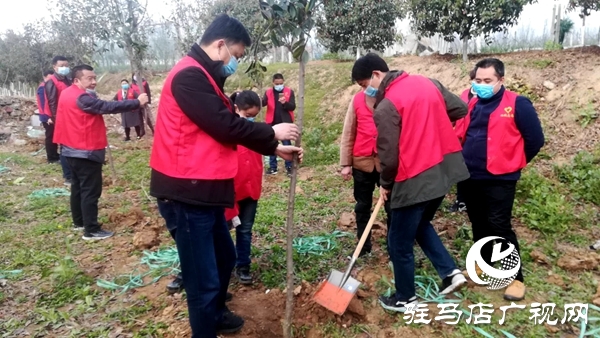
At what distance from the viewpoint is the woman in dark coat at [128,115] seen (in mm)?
10188

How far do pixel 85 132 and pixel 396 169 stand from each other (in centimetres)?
334

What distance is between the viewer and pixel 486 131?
3.00 metres

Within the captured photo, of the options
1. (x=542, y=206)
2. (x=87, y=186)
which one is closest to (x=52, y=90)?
(x=87, y=186)

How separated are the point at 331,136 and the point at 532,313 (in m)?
6.66

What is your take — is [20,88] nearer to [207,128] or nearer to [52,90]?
[52,90]

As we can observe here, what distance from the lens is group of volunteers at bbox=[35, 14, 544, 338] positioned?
206 cm

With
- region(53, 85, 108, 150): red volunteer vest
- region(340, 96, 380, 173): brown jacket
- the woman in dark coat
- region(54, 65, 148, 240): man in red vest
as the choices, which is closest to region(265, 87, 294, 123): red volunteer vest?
region(54, 65, 148, 240): man in red vest

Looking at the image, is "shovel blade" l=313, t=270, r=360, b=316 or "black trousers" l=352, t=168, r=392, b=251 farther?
"black trousers" l=352, t=168, r=392, b=251

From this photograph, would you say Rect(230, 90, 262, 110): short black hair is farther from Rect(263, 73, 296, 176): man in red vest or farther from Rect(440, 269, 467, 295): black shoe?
Rect(263, 73, 296, 176): man in red vest

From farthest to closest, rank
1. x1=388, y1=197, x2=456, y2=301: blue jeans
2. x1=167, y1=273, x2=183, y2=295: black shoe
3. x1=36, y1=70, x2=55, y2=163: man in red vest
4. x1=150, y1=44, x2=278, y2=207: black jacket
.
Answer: x1=36, y1=70, x2=55, y2=163: man in red vest, x1=167, y1=273, x2=183, y2=295: black shoe, x1=388, y1=197, x2=456, y2=301: blue jeans, x1=150, y1=44, x2=278, y2=207: black jacket

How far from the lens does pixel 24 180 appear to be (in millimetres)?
7289

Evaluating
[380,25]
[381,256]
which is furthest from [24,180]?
[380,25]

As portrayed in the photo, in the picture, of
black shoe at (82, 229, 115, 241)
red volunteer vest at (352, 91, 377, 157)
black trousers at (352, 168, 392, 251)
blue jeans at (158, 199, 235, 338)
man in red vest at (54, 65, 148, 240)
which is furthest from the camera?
black shoe at (82, 229, 115, 241)

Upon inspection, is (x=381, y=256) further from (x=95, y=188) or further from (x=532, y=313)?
(x=95, y=188)
